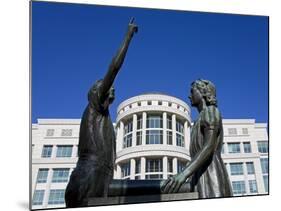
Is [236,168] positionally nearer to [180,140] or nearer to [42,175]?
[180,140]

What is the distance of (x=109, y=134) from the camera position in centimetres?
358

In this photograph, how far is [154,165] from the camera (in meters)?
37.4

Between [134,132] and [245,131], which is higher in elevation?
[245,131]

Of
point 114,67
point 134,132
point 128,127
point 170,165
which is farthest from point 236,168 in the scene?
point 114,67

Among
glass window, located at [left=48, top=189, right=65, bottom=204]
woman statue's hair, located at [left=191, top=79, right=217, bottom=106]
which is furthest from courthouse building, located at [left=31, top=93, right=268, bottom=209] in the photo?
woman statue's hair, located at [left=191, top=79, right=217, bottom=106]

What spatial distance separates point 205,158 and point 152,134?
3709 centimetres

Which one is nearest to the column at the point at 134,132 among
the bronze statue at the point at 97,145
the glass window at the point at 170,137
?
the glass window at the point at 170,137

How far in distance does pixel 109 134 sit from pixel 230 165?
3766cm

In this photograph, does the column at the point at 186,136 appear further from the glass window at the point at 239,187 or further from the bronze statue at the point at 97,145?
the bronze statue at the point at 97,145

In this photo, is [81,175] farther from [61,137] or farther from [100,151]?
[61,137]

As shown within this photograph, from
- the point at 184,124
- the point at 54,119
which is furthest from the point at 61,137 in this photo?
the point at 184,124

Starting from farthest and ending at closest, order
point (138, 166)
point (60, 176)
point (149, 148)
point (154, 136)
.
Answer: point (154, 136) → point (149, 148) → point (138, 166) → point (60, 176)

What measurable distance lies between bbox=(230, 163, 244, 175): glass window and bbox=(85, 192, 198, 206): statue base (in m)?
36.7

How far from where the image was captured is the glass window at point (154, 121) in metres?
41.0
